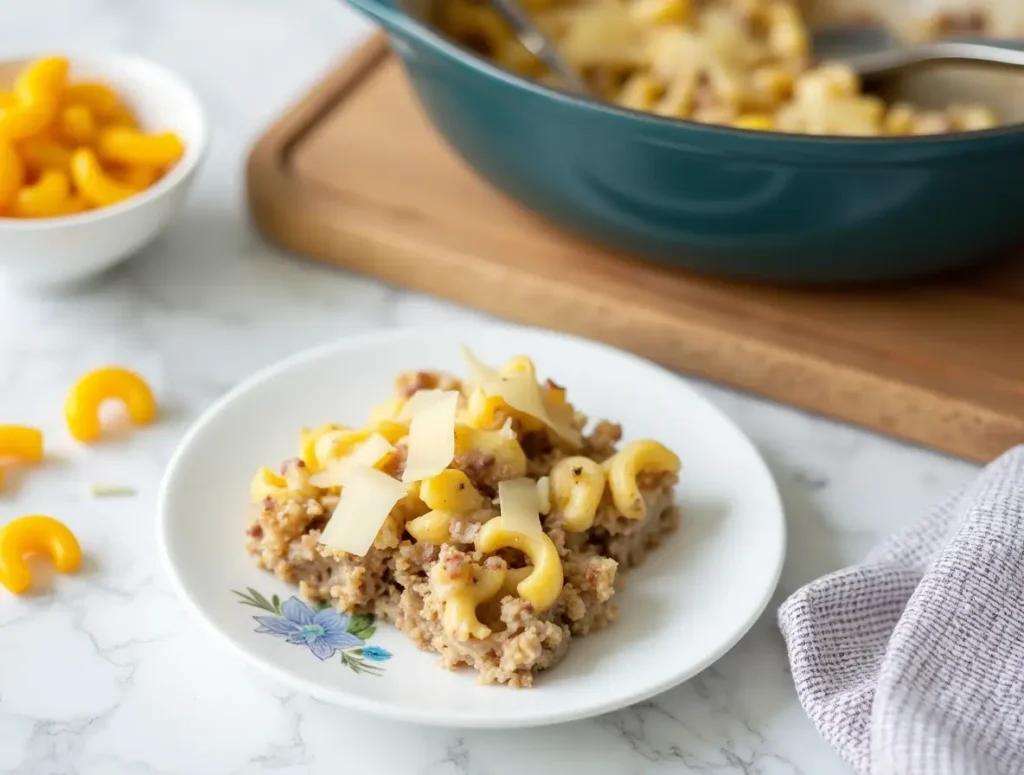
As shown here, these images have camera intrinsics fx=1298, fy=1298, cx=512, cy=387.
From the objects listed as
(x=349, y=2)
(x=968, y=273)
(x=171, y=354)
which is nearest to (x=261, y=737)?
(x=171, y=354)

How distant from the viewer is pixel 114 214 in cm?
140

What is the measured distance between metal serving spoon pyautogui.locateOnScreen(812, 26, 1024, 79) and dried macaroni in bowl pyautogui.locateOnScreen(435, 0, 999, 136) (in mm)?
34

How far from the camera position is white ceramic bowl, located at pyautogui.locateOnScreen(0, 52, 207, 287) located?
138 centimetres

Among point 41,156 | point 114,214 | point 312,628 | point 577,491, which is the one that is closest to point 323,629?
point 312,628

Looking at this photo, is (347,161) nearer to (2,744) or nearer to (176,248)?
(176,248)

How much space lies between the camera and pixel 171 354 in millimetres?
1458

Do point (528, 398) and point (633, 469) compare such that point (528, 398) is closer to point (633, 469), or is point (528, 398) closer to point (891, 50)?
point (633, 469)

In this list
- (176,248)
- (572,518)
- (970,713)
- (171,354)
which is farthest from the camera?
(176,248)

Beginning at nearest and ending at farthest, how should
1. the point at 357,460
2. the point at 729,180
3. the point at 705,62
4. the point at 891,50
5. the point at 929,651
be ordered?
the point at 929,651 → the point at 357,460 → the point at 729,180 → the point at 705,62 → the point at 891,50

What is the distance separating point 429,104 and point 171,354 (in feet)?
1.33

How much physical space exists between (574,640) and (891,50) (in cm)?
95

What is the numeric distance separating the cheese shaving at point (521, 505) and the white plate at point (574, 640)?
11 cm

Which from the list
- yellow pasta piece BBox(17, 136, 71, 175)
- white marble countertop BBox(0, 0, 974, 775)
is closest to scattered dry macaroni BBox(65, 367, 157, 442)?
white marble countertop BBox(0, 0, 974, 775)

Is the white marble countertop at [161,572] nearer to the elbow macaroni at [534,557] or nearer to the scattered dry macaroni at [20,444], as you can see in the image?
the scattered dry macaroni at [20,444]
